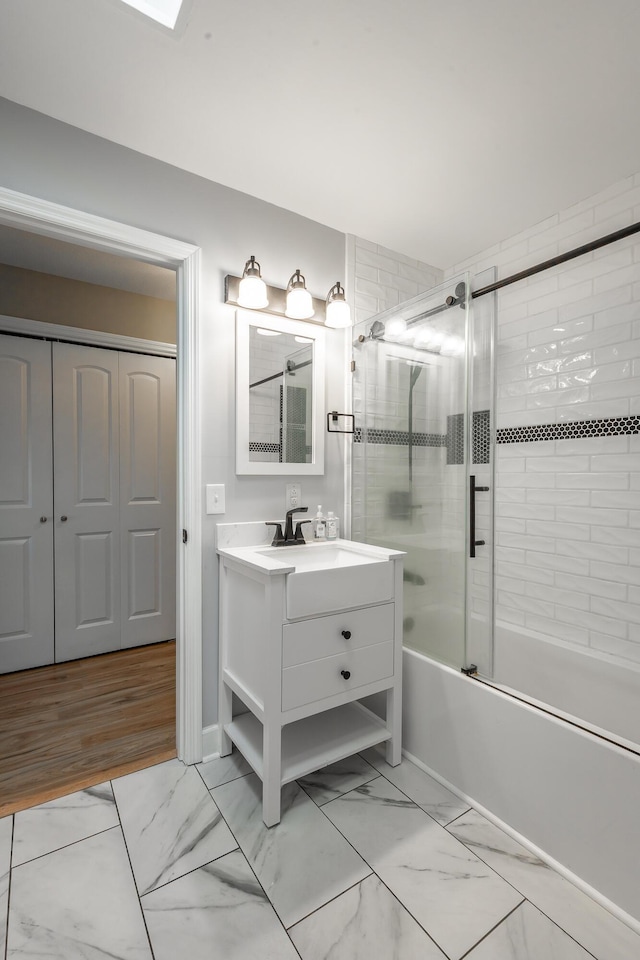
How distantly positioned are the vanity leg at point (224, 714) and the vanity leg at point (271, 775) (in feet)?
1.38

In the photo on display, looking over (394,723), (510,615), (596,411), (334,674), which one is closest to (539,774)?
(394,723)

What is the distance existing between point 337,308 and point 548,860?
2117 millimetres

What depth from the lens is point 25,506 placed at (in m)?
2.65

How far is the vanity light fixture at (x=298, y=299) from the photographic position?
1934 millimetres

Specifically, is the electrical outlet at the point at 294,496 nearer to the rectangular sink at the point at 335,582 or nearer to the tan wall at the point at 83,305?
the rectangular sink at the point at 335,582

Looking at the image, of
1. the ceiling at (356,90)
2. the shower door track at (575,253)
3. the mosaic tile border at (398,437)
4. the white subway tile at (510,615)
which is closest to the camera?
the ceiling at (356,90)

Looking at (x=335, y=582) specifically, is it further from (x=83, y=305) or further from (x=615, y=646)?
(x=83, y=305)

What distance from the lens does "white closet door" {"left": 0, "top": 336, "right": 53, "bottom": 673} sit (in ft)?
8.48

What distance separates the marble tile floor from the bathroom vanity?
157 millimetres

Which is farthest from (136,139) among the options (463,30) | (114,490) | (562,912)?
(562,912)

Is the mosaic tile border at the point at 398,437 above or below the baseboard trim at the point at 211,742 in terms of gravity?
above

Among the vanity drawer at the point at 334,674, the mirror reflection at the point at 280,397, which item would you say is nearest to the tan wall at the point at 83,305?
the mirror reflection at the point at 280,397

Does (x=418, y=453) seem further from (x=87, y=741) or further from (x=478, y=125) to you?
(x=87, y=741)

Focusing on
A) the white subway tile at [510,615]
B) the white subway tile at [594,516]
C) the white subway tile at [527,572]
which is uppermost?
the white subway tile at [594,516]
